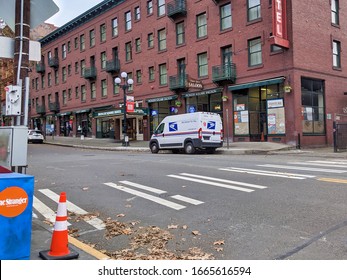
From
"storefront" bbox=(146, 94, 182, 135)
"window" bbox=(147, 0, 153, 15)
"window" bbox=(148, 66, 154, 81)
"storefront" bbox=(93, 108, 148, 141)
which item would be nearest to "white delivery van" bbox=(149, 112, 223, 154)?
"storefront" bbox=(146, 94, 182, 135)

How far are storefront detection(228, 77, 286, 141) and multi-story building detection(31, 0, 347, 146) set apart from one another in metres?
0.07

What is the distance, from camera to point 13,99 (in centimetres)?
569

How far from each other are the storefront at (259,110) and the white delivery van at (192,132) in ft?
15.5

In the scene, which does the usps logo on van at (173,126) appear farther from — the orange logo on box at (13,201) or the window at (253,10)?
the orange logo on box at (13,201)

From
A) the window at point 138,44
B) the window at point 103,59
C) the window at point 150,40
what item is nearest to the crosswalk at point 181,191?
the window at point 150,40

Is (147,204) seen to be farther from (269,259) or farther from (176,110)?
(176,110)

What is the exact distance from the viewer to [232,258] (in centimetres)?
441

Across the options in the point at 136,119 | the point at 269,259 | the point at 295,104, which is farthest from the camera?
the point at 136,119

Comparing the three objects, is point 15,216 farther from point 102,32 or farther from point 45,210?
point 102,32

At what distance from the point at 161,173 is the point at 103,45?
3180cm

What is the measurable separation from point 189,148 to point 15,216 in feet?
56.2

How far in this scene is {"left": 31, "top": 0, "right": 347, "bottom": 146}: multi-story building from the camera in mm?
23516

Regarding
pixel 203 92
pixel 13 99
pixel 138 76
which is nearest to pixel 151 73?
pixel 138 76

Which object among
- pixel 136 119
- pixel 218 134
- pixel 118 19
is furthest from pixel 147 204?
pixel 118 19
